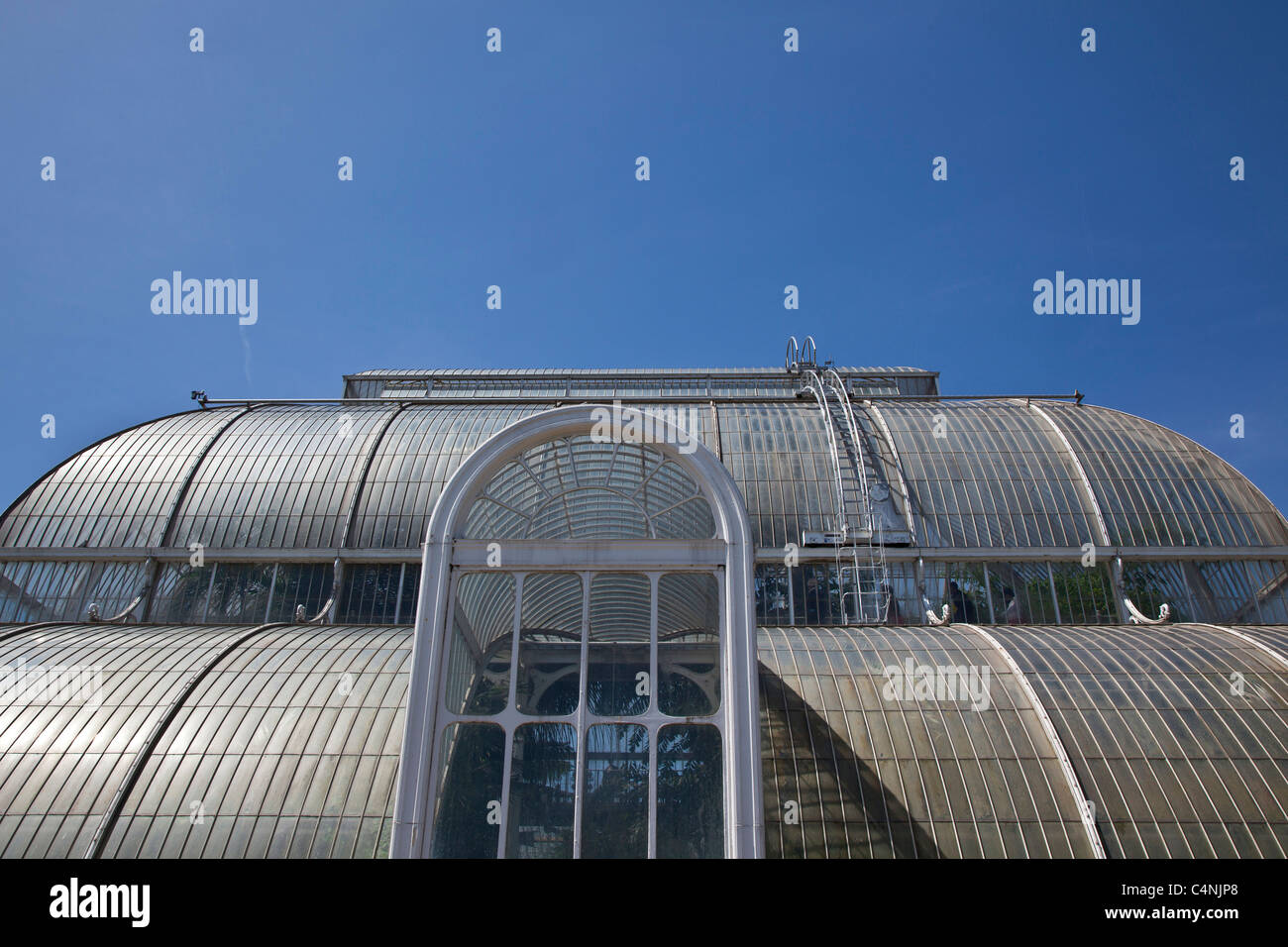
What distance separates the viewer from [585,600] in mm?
12922

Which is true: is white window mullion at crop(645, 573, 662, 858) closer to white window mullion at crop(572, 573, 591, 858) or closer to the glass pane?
the glass pane

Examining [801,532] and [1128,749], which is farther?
[801,532]

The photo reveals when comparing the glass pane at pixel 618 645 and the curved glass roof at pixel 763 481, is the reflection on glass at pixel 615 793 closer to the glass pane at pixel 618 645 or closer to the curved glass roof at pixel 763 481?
the glass pane at pixel 618 645

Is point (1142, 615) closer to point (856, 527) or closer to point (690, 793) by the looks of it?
point (856, 527)

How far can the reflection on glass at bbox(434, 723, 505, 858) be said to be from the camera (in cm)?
1200

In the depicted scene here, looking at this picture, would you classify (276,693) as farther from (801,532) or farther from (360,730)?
(801,532)

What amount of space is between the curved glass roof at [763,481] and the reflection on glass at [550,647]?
11.6 meters

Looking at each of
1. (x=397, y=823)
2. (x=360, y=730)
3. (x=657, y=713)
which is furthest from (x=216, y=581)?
(x=657, y=713)

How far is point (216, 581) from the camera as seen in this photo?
2389cm

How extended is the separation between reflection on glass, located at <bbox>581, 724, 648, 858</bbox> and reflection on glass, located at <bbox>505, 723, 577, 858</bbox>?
268 mm

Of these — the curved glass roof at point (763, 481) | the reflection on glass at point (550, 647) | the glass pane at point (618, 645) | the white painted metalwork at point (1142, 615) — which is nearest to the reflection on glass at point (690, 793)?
the glass pane at point (618, 645)

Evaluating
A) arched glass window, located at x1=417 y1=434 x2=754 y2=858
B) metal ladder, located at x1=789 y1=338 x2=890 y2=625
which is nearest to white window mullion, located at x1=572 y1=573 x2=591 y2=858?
arched glass window, located at x1=417 y1=434 x2=754 y2=858

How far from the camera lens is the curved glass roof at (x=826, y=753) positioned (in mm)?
13859
